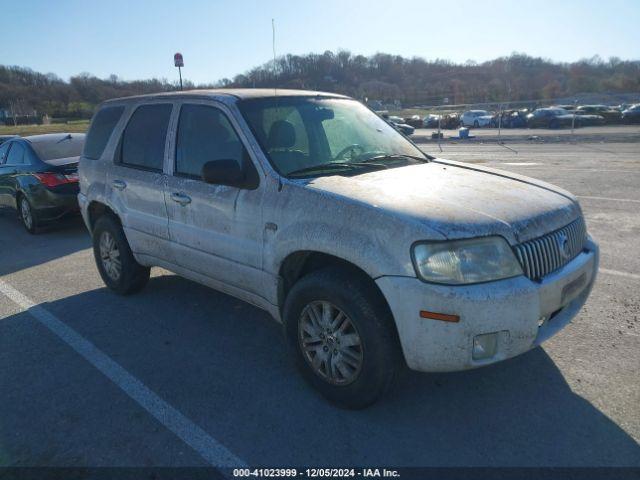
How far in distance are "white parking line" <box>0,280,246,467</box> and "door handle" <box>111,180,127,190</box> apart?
1.36 m

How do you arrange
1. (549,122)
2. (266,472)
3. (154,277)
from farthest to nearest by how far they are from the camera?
(549,122) → (154,277) → (266,472)

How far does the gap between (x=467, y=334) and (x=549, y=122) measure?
37346 mm

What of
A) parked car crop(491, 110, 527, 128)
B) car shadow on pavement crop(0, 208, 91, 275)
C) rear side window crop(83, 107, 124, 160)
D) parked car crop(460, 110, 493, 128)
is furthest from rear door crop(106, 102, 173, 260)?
parked car crop(460, 110, 493, 128)

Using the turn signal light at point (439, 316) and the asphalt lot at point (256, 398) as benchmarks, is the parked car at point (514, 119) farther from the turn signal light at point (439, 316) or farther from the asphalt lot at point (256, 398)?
the turn signal light at point (439, 316)

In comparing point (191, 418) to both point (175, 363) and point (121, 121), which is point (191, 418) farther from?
point (121, 121)

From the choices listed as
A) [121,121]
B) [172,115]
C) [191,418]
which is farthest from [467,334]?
[121,121]

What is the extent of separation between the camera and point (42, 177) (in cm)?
792

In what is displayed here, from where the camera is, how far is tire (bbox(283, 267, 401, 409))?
2.82m

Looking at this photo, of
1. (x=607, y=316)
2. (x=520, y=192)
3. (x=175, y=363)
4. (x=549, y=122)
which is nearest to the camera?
(x=520, y=192)

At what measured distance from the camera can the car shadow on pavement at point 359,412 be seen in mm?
2676

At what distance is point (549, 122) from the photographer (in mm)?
35469

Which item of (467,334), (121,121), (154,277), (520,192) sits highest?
(121,121)

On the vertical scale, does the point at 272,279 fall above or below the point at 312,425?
above

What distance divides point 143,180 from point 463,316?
318 cm
